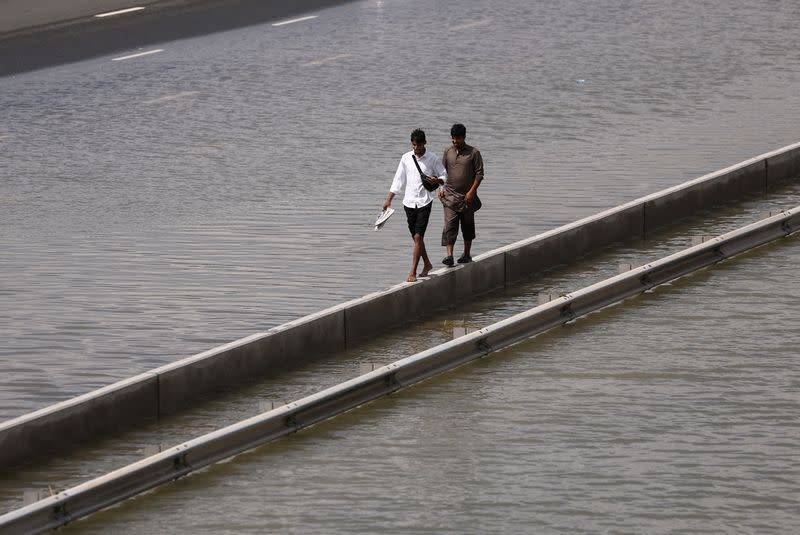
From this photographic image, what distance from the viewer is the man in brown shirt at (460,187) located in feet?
55.7

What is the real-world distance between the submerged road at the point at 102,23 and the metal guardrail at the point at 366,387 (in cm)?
1608

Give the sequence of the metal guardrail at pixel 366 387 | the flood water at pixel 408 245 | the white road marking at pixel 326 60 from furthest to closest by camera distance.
Result: the white road marking at pixel 326 60 → the flood water at pixel 408 245 → the metal guardrail at pixel 366 387

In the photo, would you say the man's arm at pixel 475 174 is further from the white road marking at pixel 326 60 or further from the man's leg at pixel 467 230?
the white road marking at pixel 326 60

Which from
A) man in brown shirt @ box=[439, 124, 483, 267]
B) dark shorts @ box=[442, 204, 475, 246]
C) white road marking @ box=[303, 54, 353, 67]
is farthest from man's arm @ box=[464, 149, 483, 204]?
white road marking @ box=[303, 54, 353, 67]

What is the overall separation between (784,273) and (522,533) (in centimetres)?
764

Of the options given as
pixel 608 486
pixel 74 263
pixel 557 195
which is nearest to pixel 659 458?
pixel 608 486

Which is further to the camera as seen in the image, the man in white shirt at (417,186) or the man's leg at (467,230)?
the man's leg at (467,230)

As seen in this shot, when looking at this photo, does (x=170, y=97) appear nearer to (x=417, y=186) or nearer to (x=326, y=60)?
(x=326, y=60)

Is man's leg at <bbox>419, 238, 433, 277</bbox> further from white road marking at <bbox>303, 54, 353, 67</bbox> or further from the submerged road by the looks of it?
the submerged road

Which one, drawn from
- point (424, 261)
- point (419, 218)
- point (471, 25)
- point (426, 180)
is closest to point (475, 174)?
point (426, 180)

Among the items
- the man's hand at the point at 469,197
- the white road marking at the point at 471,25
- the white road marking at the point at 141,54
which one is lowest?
the man's hand at the point at 469,197

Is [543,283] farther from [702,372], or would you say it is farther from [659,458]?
[659,458]

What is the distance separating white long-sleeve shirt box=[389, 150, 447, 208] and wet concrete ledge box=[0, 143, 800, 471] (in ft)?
2.27

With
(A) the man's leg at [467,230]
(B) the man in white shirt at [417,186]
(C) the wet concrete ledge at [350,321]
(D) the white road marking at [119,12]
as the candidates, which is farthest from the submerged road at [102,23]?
(B) the man in white shirt at [417,186]
